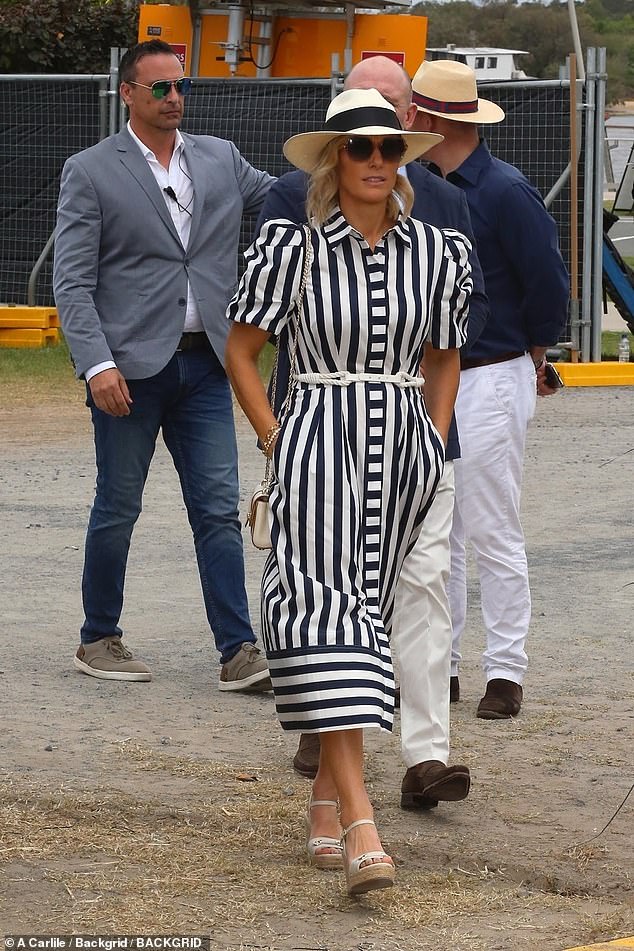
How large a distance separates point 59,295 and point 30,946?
9.36ft

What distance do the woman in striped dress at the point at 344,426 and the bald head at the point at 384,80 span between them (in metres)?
0.39

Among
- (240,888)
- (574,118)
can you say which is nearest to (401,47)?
(574,118)

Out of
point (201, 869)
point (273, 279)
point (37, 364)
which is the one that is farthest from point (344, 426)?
point (37, 364)

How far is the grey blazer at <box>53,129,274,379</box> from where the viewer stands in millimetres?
6129

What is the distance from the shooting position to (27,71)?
65.4ft

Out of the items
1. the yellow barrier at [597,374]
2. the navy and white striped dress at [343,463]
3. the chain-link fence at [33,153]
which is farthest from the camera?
the chain-link fence at [33,153]

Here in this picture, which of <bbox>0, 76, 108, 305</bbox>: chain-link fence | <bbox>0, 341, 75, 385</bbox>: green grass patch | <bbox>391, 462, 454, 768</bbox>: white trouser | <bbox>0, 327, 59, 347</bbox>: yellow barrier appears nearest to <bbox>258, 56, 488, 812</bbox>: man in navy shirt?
<bbox>391, 462, 454, 768</bbox>: white trouser

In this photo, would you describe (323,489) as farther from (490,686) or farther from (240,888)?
(490,686)

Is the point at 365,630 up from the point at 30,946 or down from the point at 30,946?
up

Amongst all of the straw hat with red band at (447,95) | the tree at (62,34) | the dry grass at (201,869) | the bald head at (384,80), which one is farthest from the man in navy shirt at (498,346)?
the tree at (62,34)

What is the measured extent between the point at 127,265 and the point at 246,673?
1529 mm

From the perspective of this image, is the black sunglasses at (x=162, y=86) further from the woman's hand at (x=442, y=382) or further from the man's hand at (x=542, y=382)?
the woman's hand at (x=442, y=382)

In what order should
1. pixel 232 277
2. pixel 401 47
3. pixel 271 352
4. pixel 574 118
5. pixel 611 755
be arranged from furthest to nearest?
pixel 401 47
pixel 271 352
pixel 574 118
pixel 232 277
pixel 611 755

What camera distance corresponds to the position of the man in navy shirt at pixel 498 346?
5809 mm
